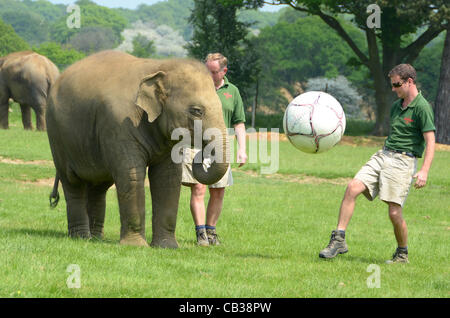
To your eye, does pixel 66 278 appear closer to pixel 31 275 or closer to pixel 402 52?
pixel 31 275

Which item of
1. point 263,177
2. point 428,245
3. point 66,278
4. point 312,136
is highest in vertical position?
point 312,136

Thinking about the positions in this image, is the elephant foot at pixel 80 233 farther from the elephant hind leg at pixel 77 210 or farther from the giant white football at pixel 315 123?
the giant white football at pixel 315 123

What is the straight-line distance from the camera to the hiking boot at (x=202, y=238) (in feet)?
34.3

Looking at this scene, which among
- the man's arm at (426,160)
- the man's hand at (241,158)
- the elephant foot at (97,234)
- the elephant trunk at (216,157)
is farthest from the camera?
the elephant foot at (97,234)

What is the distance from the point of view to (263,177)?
22.0m

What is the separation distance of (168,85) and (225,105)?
1.46m

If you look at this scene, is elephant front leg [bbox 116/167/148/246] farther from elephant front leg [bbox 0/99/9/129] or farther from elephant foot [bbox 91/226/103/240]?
elephant front leg [bbox 0/99/9/129]

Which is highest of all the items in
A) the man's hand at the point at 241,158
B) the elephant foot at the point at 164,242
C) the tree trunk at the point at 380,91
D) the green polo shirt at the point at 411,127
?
the green polo shirt at the point at 411,127

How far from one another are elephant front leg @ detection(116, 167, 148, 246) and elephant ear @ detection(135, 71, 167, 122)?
30.2 inches

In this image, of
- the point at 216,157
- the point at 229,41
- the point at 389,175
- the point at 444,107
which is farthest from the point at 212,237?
the point at 229,41

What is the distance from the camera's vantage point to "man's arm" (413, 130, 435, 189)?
876 cm

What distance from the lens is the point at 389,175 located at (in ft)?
29.9

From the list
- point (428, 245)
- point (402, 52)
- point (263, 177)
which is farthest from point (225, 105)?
point (402, 52)

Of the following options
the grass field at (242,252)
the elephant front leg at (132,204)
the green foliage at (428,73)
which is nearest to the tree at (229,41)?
the grass field at (242,252)
